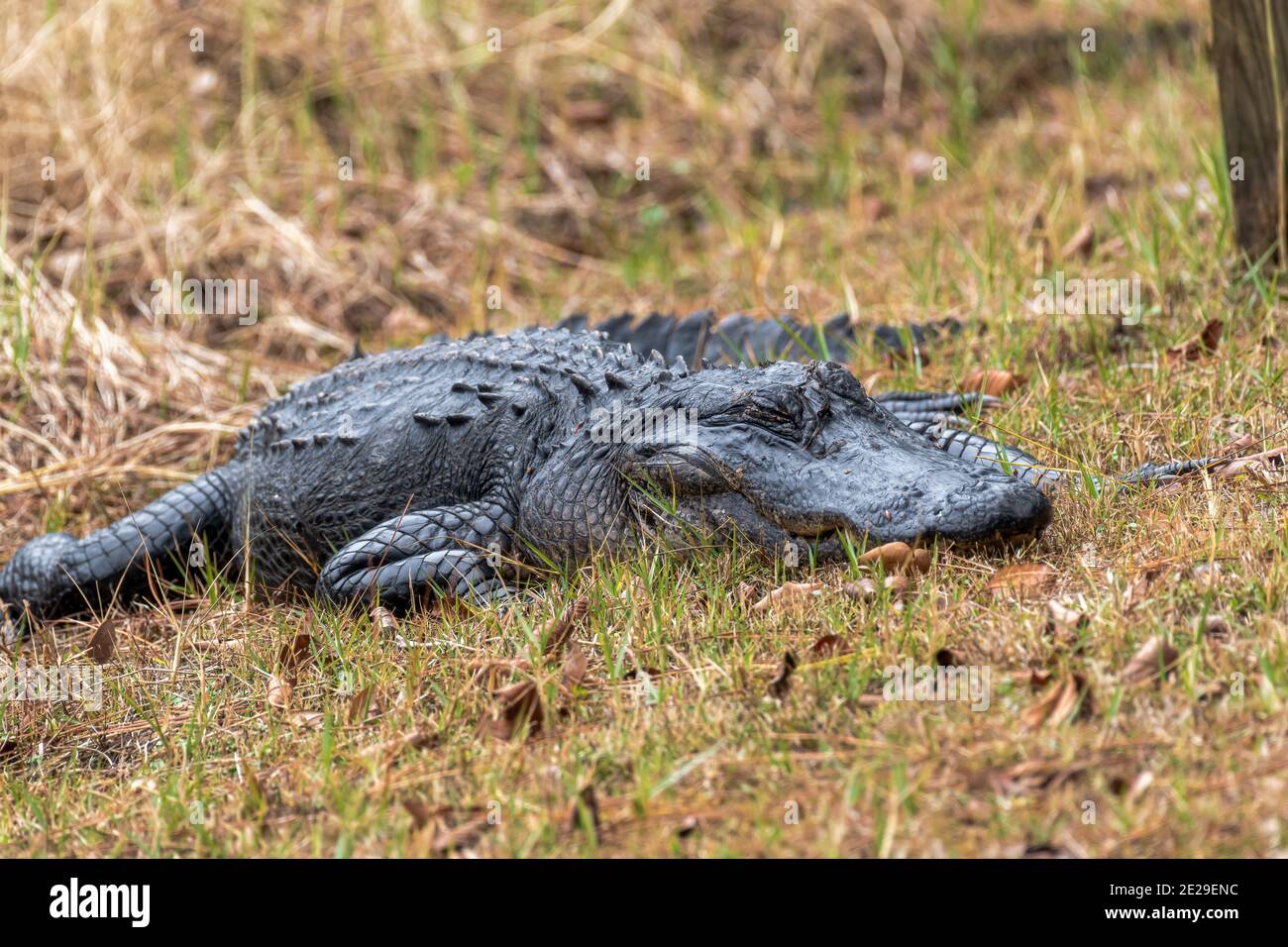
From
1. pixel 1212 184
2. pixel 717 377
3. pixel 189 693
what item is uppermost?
pixel 1212 184

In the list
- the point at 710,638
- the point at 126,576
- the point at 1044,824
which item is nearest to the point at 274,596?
the point at 126,576

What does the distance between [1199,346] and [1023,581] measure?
1885 mm

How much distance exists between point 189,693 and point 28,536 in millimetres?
2018

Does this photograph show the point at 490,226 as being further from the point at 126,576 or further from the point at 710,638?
the point at 710,638

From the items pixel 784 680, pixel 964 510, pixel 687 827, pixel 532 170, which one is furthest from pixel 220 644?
pixel 532 170

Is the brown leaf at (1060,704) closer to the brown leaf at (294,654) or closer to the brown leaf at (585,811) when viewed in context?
the brown leaf at (585,811)

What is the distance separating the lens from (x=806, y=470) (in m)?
3.36

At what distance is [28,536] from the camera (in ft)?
16.9

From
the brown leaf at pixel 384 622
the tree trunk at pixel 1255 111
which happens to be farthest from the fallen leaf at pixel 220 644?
the tree trunk at pixel 1255 111

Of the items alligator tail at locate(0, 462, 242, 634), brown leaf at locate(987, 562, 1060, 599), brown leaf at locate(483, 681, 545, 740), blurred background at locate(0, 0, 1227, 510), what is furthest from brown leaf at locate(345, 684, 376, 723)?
blurred background at locate(0, 0, 1227, 510)

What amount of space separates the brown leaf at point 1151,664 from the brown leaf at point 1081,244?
3.26 metres

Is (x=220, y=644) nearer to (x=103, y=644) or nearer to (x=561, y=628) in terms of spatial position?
(x=103, y=644)

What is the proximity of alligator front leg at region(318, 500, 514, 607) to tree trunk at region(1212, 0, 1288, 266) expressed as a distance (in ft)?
9.60

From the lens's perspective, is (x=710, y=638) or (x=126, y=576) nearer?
(x=710, y=638)
